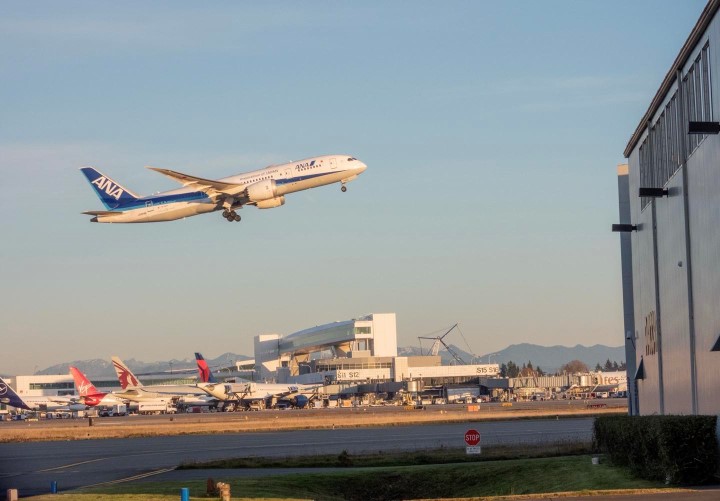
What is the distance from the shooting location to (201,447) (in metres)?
60.7

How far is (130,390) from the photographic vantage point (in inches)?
5359

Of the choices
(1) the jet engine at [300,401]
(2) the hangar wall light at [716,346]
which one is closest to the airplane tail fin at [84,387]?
(1) the jet engine at [300,401]

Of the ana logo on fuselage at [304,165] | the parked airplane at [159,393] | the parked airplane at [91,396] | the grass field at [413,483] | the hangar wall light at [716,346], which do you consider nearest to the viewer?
the hangar wall light at [716,346]

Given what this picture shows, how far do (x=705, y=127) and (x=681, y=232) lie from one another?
25.4 feet

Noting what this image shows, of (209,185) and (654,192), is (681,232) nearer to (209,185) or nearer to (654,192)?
(654,192)

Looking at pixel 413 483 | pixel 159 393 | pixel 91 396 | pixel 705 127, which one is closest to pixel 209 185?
pixel 413 483

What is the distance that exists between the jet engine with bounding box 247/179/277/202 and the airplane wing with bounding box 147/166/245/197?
1.10 metres

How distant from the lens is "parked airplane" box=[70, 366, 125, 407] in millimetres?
130750

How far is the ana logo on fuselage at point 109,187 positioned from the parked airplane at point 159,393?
65.5m

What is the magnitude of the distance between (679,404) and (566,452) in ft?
23.7

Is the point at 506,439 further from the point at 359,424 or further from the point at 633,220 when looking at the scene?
the point at 359,424

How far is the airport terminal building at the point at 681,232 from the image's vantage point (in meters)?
29.7

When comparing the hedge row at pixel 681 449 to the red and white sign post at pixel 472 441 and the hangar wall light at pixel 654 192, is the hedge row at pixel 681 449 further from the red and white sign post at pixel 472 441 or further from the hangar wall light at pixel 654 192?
the hangar wall light at pixel 654 192

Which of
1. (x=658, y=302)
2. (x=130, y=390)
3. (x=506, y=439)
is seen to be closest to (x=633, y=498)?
(x=658, y=302)
